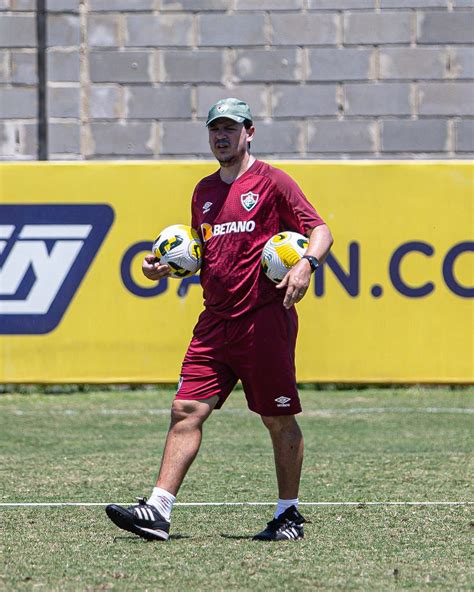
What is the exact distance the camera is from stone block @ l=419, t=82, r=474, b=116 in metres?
14.3

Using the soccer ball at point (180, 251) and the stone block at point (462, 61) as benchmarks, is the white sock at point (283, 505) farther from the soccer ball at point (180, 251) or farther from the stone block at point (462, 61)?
the stone block at point (462, 61)

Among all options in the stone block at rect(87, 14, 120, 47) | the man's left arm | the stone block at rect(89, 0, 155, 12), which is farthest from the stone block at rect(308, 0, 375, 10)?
the man's left arm

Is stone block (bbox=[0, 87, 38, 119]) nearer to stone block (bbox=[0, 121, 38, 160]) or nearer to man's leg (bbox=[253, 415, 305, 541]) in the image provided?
stone block (bbox=[0, 121, 38, 160])

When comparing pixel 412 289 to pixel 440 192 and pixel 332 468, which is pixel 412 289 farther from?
pixel 332 468

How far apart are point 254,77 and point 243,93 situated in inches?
8.2

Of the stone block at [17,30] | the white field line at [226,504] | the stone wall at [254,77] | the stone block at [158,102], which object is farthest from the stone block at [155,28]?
the white field line at [226,504]

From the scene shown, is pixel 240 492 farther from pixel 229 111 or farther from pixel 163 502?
pixel 229 111

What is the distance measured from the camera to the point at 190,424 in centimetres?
613

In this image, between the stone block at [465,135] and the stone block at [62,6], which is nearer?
the stone block at [62,6]

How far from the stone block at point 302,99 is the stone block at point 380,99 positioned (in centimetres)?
23

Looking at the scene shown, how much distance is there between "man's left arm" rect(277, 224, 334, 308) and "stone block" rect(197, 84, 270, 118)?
27.3ft

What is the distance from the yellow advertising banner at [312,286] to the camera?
12539 mm

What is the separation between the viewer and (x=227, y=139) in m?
6.15

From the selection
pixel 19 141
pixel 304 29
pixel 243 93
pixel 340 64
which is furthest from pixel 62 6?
pixel 340 64
